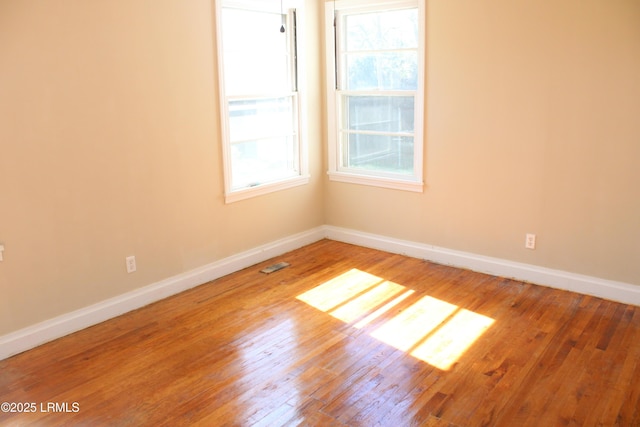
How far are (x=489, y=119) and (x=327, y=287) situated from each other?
1826 millimetres

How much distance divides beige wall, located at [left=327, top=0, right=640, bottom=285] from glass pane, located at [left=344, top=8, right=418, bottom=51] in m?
0.20

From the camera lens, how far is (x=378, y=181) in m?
5.19

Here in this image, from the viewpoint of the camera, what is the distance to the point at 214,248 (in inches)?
182

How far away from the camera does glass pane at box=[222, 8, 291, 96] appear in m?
4.54

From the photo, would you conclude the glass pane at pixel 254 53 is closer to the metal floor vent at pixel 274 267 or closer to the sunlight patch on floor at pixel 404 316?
the metal floor vent at pixel 274 267

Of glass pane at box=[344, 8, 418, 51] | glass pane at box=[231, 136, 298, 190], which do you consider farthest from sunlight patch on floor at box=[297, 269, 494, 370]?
glass pane at box=[344, 8, 418, 51]

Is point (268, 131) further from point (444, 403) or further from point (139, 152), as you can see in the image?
point (444, 403)

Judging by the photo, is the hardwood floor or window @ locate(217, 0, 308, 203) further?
window @ locate(217, 0, 308, 203)

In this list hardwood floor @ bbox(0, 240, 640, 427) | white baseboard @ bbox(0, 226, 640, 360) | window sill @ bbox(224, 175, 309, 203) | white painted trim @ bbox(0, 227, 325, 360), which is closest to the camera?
hardwood floor @ bbox(0, 240, 640, 427)

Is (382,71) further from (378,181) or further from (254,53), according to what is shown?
(254,53)

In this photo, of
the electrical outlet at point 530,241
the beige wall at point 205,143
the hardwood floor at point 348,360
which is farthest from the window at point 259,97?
the electrical outlet at point 530,241

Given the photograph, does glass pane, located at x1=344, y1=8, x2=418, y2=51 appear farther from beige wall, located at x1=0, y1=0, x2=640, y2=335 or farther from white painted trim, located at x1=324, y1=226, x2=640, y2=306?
white painted trim, located at x1=324, y1=226, x2=640, y2=306

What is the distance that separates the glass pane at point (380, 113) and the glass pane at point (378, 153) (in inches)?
3.4

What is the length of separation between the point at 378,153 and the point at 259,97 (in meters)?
1.21
